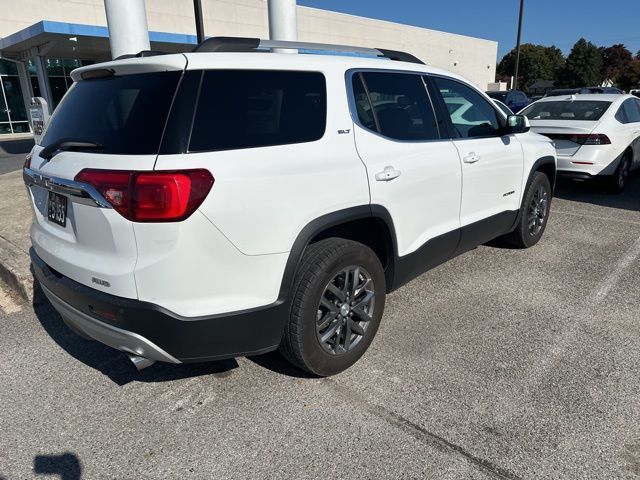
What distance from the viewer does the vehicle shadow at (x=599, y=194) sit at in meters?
7.34

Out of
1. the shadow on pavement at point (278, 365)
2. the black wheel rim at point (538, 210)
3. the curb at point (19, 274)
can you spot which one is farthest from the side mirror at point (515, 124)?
the curb at point (19, 274)

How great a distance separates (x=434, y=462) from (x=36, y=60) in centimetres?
2648

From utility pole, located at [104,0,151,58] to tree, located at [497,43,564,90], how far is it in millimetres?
95543

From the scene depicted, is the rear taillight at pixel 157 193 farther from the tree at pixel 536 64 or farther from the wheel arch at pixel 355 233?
the tree at pixel 536 64

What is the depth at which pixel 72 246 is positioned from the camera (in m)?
2.53

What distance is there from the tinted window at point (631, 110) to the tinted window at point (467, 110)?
198 inches

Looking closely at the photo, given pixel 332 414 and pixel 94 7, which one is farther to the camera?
pixel 94 7

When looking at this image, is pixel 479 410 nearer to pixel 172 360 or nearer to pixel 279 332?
pixel 279 332

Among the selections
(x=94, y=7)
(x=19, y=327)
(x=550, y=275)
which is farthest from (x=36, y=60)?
(x=550, y=275)

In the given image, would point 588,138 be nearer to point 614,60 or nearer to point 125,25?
point 125,25

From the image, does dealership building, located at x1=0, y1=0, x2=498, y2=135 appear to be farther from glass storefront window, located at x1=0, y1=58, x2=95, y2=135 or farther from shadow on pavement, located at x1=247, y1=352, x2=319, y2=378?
shadow on pavement, located at x1=247, y1=352, x2=319, y2=378

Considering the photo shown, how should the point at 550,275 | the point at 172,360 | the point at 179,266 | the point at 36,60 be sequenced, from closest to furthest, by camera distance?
the point at 179,266 < the point at 172,360 < the point at 550,275 < the point at 36,60

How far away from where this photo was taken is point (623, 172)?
784cm

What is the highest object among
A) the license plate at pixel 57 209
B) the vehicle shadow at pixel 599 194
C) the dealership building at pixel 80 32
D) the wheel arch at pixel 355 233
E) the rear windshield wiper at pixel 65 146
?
the dealership building at pixel 80 32
